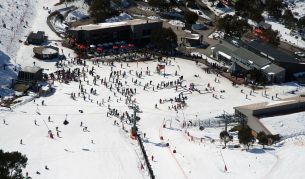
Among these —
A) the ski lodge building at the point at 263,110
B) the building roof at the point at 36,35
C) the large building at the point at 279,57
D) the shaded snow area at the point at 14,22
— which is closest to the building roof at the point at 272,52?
the large building at the point at 279,57

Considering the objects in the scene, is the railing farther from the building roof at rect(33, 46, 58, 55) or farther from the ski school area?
the building roof at rect(33, 46, 58, 55)

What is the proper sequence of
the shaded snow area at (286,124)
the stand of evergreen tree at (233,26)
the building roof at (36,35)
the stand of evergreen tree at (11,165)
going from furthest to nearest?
the stand of evergreen tree at (233,26) → the building roof at (36,35) → the shaded snow area at (286,124) → the stand of evergreen tree at (11,165)

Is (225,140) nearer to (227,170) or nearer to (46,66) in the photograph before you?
(227,170)

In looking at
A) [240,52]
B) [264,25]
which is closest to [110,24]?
[240,52]

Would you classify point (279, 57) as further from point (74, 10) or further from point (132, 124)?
point (74, 10)

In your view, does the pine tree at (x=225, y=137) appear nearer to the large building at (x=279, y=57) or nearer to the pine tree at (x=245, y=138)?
the pine tree at (x=245, y=138)
